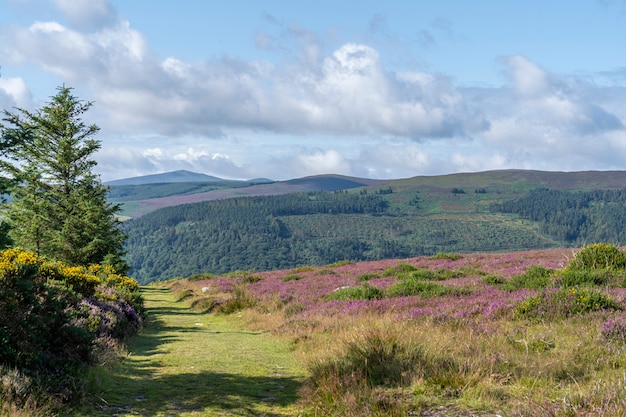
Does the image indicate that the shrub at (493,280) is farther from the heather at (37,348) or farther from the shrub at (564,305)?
the heather at (37,348)

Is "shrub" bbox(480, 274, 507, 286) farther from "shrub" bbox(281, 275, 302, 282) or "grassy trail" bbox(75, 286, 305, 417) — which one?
"shrub" bbox(281, 275, 302, 282)

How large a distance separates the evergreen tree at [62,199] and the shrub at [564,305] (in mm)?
25819

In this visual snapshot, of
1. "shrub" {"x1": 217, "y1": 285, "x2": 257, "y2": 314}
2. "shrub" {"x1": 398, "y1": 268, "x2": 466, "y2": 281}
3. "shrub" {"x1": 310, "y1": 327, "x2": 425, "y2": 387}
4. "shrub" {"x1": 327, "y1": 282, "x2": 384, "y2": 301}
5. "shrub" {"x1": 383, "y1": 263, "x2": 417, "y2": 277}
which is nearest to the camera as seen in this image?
"shrub" {"x1": 310, "y1": 327, "x2": 425, "y2": 387}

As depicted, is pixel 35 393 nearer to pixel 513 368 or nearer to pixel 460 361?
pixel 460 361

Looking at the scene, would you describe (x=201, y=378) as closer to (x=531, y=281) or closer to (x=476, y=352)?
(x=476, y=352)

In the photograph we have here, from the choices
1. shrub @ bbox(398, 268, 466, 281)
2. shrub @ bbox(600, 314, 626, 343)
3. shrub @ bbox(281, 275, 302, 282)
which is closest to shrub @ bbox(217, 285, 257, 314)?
shrub @ bbox(398, 268, 466, 281)

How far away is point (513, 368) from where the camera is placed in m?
7.09

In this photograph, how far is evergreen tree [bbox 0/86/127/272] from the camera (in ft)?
98.0

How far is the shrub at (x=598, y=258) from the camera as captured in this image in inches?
669

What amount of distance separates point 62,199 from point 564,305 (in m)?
30.4

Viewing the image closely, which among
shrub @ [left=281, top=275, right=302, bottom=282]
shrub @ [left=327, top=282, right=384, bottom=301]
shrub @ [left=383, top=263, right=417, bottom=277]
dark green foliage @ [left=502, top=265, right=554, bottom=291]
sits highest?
dark green foliage @ [left=502, top=265, right=554, bottom=291]

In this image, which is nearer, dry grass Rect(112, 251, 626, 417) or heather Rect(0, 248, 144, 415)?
dry grass Rect(112, 251, 626, 417)

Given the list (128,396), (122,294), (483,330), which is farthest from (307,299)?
(128,396)

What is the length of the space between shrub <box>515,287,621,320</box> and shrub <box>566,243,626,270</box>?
574cm
